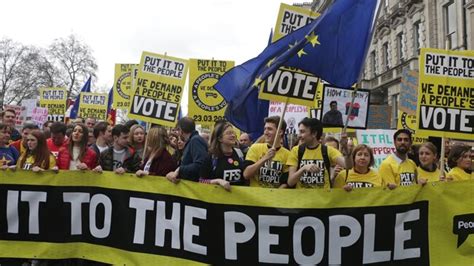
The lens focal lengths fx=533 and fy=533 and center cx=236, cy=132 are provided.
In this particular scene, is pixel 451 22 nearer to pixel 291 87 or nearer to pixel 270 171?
pixel 291 87

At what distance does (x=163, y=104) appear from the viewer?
9.38m

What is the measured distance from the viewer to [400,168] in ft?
20.3

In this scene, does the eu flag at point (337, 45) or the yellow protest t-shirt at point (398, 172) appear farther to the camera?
the eu flag at point (337, 45)

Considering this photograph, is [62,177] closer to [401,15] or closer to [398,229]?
[398,229]

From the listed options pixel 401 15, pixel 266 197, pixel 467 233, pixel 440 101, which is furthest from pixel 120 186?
pixel 401 15

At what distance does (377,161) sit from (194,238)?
6.11 metres

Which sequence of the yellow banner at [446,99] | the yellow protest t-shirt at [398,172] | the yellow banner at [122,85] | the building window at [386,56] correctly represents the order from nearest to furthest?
1. the yellow protest t-shirt at [398,172]
2. the yellow banner at [446,99]
3. the yellow banner at [122,85]
4. the building window at [386,56]

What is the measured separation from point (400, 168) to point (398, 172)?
0.09 m

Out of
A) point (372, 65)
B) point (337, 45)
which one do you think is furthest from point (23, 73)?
point (337, 45)

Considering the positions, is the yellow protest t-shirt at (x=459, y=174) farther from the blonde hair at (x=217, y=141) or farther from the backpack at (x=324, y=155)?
the blonde hair at (x=217, y=141)

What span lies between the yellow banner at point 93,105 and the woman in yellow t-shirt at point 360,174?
1165 centimetres

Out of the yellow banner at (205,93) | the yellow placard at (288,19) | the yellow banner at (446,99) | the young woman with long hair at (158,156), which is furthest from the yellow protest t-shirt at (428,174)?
the yellow banner at (205,93)

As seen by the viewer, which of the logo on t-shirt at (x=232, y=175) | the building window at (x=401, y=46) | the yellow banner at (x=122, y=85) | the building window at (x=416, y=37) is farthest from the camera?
the building window at (x=401, y=46)

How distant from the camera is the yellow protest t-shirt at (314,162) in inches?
215
